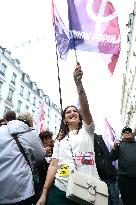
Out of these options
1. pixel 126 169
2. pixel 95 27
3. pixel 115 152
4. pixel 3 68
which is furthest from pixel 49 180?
pixel 3 68

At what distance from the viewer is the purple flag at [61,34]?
6027 millimetres

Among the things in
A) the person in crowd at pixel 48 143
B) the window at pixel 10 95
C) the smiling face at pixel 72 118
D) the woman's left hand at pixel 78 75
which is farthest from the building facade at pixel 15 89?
the woman's left hand at pixel 78 75

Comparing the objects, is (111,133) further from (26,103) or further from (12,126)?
(26,103)

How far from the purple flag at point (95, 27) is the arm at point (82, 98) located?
3.28 m

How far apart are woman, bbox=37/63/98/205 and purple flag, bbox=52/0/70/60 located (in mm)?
3262

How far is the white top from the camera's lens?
2.67 meters

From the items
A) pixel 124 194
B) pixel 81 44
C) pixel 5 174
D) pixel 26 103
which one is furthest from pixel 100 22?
pixel 26 103

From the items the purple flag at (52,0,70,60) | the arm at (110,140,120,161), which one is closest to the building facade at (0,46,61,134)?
the purple flag at (52,0,70,60)

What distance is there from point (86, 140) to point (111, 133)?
9.56 metres

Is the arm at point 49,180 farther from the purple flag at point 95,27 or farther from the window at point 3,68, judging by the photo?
the window at point 3,68

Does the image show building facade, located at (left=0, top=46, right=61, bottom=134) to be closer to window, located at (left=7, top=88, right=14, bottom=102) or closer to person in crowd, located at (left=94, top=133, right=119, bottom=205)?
window, located at (left=7, top=88, right=14, bottom=102)

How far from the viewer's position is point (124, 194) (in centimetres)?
511

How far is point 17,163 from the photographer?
108 inches

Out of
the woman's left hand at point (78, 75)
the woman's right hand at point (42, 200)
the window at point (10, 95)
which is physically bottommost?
the woman's right hand at point (42, 200)
